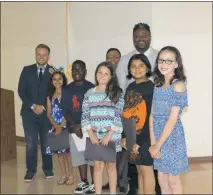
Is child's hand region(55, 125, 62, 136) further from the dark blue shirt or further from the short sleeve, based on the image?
the short sleeve

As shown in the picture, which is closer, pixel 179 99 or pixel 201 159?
pixel 179 99

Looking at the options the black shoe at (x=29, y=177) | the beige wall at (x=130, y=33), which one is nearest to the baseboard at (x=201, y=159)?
the beige wall at (x=130, y=33)

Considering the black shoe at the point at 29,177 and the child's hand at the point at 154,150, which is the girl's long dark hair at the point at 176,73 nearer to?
the child's hand at the point at 154,150

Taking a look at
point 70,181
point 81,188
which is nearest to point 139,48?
point 81,188

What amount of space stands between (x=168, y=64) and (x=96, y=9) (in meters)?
2.75

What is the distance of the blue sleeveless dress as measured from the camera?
2.03 meters

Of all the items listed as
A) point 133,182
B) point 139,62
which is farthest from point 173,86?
point 133,182

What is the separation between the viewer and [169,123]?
202 cm

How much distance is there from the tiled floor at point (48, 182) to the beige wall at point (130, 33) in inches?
25.1

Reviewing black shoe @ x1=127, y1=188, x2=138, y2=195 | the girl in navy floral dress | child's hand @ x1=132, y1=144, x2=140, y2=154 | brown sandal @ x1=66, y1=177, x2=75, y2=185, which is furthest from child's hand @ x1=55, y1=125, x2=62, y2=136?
child's hand @ x1=132, y1=144, x2=140, y2=154

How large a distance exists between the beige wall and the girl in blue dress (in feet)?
6.90

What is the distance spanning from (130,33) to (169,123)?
2.62m

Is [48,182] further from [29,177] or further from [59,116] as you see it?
[59,116]

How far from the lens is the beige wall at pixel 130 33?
4.12 metres
